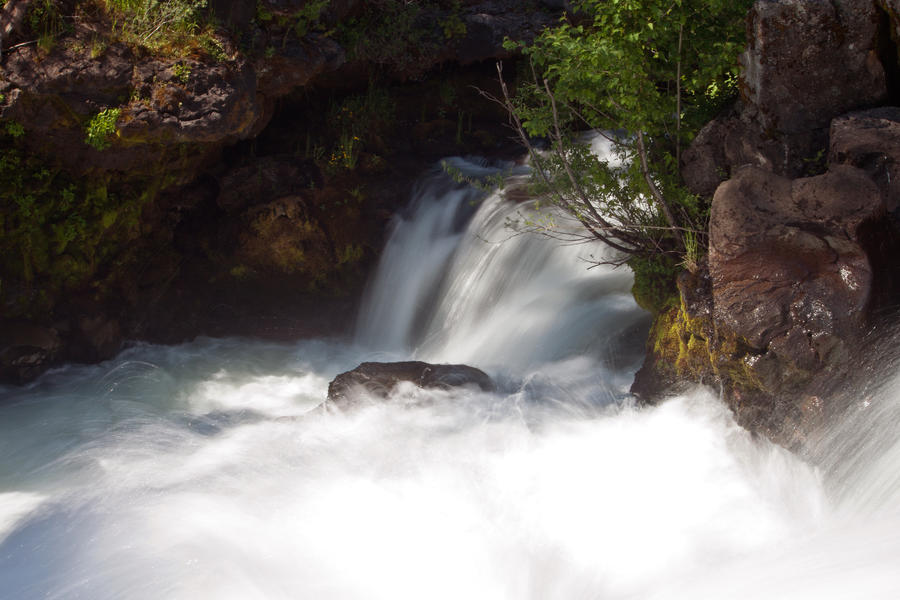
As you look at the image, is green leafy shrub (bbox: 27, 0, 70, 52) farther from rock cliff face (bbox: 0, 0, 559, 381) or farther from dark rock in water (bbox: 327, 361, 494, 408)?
dark rock in water (bbox: 327, 361, 494, 408)

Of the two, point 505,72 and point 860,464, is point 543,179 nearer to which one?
point 860,464

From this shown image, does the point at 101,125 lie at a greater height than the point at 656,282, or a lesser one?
greater

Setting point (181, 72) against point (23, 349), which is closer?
point (181, 72)

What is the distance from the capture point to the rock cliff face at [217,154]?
642cm

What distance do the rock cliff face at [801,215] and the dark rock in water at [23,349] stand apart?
6158 millimetres

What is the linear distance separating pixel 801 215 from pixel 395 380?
131 inches

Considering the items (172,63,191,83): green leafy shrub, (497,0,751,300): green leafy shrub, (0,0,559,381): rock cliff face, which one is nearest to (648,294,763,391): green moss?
(497,0,751,300): green leafy shrub

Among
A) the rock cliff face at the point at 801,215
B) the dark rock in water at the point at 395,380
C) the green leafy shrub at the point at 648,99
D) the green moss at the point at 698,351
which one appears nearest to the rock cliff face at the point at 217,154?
the dark rock in water at the point at 395,380

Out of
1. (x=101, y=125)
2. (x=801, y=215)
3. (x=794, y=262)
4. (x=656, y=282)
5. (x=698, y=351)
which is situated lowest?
(x=698, y=351)

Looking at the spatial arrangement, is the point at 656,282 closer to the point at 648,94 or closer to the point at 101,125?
the point at 648,94

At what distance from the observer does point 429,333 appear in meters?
7.89

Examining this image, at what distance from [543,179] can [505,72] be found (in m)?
4.95

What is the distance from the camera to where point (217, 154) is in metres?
8.21

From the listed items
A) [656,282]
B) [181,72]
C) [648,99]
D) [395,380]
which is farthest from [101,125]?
[656,282]
